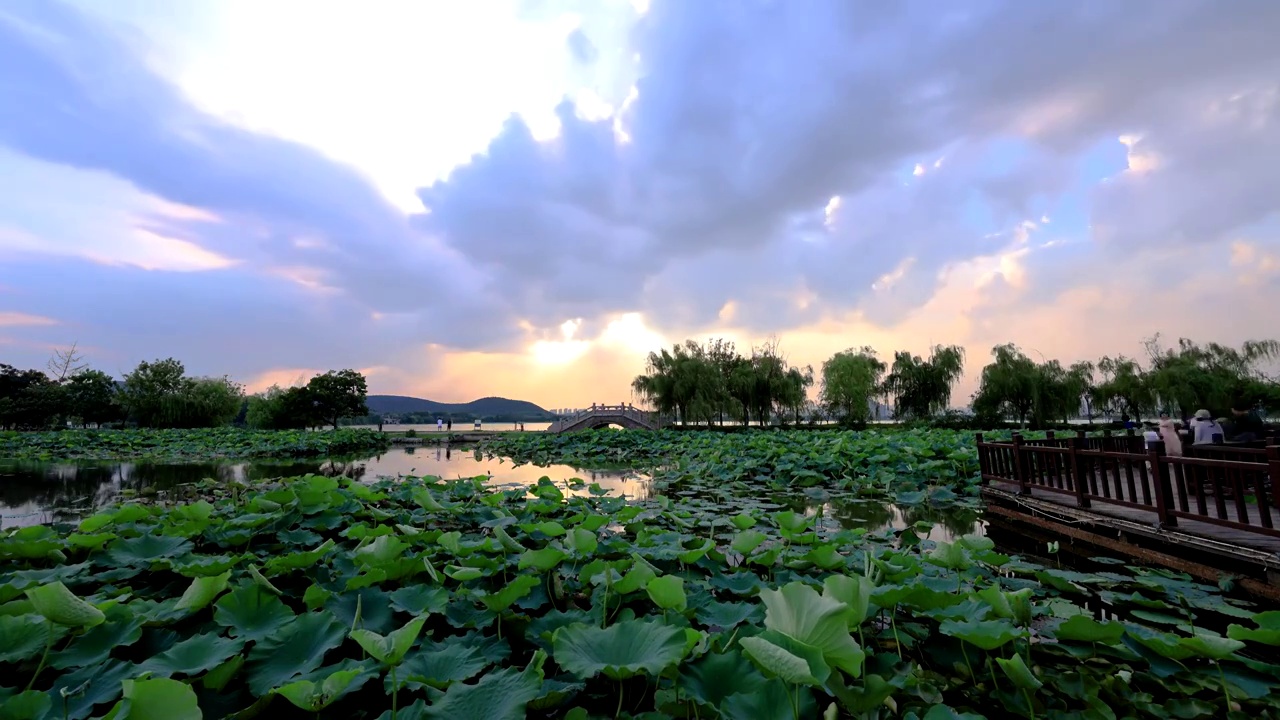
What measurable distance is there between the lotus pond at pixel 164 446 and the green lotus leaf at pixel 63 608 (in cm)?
1576

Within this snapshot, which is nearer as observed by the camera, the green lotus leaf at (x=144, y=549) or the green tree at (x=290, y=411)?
the green lotus leaf at (x=144, y=549)

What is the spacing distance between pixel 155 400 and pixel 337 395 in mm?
8406

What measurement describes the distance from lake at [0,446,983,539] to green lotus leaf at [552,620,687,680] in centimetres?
410

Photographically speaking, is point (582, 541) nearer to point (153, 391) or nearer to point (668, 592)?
point (668, 592)

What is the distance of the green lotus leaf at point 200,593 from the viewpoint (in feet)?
4.91

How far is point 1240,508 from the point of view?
10.5 ft

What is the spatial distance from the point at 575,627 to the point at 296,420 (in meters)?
35.7

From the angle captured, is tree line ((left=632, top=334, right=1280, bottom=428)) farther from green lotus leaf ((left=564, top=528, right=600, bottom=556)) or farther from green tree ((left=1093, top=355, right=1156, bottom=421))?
green lotus leaf ((left=564, top=528, right=600, bottom=556))

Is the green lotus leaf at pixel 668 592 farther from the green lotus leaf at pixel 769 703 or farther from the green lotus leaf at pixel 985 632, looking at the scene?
the green lotus leaf at pixel 985 632

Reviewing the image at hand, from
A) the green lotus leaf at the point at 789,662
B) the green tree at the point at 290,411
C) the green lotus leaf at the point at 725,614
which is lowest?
the green lotus leaf at the point at 725,614

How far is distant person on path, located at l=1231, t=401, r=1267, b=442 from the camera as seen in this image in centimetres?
506

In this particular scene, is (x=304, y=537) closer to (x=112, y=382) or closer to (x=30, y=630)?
(x=30, y=630)

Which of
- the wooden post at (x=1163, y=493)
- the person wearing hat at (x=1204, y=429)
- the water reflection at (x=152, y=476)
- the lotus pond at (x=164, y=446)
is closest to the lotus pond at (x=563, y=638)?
the wooden post at (x=1163, y=493)

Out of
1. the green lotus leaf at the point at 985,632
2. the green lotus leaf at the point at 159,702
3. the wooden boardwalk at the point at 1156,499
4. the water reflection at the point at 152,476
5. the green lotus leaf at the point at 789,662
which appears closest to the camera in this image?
the green lotus leaf at the point at 159,702
